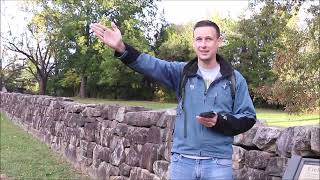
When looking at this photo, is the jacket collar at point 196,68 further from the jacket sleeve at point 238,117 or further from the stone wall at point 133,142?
the stone wall at point 133,142

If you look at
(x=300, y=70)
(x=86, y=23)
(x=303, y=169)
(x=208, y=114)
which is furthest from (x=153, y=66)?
(x=86, y=23)

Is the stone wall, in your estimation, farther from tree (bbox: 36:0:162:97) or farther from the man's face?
tree (bbox: 36:0:162:97)

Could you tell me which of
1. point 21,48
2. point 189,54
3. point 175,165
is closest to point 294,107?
point 175,165

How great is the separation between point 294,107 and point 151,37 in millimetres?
35823

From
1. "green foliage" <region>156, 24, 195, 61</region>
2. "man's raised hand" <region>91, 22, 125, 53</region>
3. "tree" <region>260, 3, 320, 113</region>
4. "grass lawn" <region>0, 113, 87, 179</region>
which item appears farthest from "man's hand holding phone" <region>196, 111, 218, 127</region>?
"green foliage" <region>156, 24, 195, 61</region>

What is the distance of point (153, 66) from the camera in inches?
139

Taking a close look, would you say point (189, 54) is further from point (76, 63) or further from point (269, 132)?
point (269, 132)

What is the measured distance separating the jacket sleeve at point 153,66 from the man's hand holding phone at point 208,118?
527 millimetres

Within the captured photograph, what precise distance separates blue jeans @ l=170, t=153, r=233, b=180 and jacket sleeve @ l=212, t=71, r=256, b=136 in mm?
213

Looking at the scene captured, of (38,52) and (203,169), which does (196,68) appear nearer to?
(203,169)

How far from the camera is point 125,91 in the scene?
1944 inches

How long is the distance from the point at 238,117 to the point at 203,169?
0.41m

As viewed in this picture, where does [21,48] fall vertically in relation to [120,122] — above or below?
above

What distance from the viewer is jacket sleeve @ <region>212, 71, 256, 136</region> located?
10.6 ft
